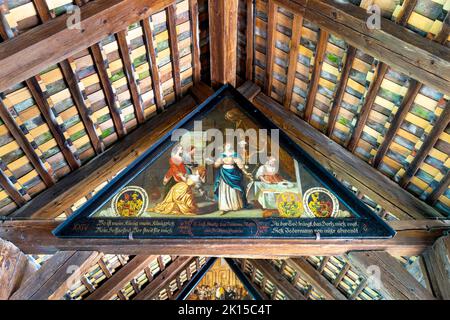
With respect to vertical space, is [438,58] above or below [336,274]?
above

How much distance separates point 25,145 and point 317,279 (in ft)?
19.1

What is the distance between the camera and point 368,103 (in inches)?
201

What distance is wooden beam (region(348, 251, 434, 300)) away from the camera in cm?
458

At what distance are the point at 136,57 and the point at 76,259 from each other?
8.40 feet

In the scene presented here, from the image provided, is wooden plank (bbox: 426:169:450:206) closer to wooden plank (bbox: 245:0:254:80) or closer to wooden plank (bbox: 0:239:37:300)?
wooden plank (bbox: 245:0:254:80)

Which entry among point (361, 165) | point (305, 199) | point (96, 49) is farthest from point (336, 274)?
point (96, 49)

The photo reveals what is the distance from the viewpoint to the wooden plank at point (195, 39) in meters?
5.37

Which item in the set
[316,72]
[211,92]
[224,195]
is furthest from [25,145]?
[316,72]

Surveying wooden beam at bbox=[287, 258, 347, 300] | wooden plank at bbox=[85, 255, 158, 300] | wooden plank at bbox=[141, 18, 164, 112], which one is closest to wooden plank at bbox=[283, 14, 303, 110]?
wooden plank at bbox=[141, 18, 164, 112]

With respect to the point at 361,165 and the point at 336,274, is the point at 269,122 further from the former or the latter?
the point at 336,274

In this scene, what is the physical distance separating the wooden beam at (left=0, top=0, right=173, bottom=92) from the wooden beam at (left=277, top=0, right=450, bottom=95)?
6.63 feet

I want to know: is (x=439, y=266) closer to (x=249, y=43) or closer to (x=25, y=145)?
(x=249, y=43)

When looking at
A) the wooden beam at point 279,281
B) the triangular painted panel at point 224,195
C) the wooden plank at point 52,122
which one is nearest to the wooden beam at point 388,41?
the triangular painted panel at point 224,195
